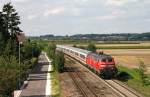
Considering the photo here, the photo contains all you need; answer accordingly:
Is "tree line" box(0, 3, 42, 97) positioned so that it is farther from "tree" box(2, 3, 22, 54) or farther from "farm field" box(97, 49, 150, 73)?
"farm field" box(97, 49, 150, 73)

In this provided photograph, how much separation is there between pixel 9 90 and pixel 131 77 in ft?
66.2

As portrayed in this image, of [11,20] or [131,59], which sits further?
[131,59]

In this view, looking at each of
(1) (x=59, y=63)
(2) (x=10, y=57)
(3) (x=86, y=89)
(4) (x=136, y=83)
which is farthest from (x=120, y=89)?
(1) (x=59, y=63)

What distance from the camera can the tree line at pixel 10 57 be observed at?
36.6 meters

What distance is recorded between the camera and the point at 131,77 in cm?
5259

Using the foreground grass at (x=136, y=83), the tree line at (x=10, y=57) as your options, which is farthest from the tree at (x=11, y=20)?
the foreground grass at (x=136, y=83)

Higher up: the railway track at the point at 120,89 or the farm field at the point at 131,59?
the railway track at the point at 120,89

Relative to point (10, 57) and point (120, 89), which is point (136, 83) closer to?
point (120, 89)

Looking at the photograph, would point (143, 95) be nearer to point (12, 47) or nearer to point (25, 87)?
point (25, 87)

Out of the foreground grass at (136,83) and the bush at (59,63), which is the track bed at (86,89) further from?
the bush at (59,63)

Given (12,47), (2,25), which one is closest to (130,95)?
(12,47)

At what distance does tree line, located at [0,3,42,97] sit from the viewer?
120 feet

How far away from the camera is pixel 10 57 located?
44.8 meters

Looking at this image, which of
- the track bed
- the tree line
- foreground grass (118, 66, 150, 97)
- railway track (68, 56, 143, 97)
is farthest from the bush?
railway track (68, 56, 143, 97)
